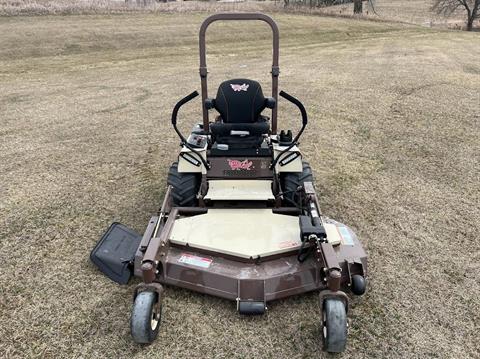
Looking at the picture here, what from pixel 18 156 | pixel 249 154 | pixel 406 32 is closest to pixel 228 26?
pixel 406 32

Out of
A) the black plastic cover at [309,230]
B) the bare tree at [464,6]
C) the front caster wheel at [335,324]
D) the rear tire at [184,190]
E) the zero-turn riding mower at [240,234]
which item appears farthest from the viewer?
the bare tree at [464,6]

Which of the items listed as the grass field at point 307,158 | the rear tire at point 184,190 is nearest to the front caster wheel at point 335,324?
the grass field at point 307,158

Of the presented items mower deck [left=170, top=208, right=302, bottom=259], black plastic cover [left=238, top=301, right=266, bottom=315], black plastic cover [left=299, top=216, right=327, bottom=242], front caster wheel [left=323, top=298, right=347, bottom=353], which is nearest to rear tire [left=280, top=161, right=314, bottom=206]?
mower deck [left=170, top=208, right=302, bottom=259]

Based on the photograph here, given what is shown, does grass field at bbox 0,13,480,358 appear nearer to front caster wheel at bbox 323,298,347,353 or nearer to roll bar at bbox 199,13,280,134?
front caster wheel at bbox 323,298,347,353

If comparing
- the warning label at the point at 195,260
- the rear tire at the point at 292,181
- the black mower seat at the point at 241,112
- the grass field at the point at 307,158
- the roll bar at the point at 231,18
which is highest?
the roll bar at the point at 231,18

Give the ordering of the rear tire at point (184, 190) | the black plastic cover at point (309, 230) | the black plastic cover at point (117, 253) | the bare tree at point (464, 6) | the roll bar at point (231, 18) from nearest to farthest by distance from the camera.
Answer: the black plastic cover at point (309, 230), the black plastic cover at point (117, 253), the rear tire at point (184, 190), the roll bar at point (231, 18), the bare tree at point (464, 6)

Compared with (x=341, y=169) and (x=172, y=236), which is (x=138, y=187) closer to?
(x=172, y=236)

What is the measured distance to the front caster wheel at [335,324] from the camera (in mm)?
3193

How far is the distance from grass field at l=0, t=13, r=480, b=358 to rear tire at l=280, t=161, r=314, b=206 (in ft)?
2.80

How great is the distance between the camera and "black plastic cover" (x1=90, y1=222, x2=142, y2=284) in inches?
162

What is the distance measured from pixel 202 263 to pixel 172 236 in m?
0.41

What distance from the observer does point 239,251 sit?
381cm

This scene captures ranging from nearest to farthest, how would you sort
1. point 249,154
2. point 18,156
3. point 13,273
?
point 13,273 → point 249,154 → point 18,156

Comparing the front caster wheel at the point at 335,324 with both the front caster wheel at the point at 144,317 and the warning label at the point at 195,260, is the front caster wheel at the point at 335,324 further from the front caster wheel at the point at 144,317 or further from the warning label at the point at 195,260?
the front caster wheel at the point at 144,317
